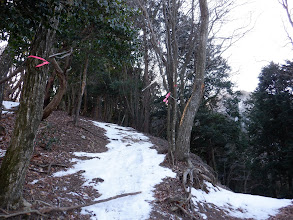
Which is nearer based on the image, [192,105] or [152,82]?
[192,105]

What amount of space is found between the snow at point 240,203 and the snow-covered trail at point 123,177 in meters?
1.03

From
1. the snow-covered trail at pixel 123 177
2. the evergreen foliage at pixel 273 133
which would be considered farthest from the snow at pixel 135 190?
the evergreen foliage at pixel 273 133

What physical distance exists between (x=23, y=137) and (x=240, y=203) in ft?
17.7

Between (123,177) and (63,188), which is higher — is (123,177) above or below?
above

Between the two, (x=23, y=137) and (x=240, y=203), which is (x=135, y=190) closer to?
(x=23, y=137)

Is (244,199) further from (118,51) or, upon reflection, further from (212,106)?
(212,106)

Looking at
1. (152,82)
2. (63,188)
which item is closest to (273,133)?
(152,82)

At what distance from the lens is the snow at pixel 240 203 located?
5.02m

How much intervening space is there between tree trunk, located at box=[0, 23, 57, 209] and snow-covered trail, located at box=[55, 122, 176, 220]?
1.14 meters

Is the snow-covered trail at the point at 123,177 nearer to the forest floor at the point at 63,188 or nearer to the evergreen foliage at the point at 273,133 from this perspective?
the forest floor at the point at 63,188

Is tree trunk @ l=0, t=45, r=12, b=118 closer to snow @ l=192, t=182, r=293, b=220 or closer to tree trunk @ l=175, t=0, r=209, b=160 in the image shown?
tree trunk @ l=175, t=0, r=209, b=160

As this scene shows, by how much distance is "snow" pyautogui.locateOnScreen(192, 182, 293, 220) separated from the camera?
5020mm

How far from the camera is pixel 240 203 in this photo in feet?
18.5

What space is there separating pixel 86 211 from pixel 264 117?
47.5ft
